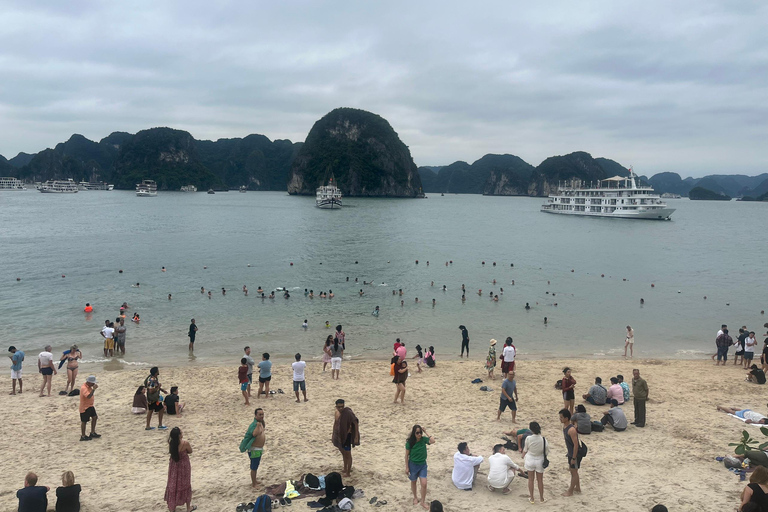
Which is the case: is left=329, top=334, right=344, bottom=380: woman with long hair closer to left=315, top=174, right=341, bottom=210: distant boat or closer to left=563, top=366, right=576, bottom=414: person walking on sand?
left=563, top=366, right=576, bottom=414: person walking on sand

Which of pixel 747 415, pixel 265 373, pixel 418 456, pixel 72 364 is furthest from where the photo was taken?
pixel 72 364

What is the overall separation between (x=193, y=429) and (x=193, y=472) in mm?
2608

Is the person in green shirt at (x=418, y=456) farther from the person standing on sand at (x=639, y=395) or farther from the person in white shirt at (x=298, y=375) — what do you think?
the person standing on sand at (x=639, y=395)

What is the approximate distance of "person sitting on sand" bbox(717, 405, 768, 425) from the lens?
12875mm

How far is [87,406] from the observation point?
11820 mm

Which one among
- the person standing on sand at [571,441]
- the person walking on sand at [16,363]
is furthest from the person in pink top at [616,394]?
the person walking on sand at [16,363]

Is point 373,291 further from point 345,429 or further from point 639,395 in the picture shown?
point 345,429

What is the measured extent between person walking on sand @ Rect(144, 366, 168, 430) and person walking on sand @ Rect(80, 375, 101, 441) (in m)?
1.20

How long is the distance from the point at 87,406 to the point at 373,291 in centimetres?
2592

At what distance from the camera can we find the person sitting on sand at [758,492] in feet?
23.3

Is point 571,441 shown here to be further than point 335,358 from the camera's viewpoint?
No

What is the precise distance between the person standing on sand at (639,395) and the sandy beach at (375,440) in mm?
319

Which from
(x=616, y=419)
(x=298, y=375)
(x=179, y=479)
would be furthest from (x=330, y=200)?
(x=179, y=479)

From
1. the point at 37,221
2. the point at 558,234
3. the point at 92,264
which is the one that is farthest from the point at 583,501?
the point at 37,221
